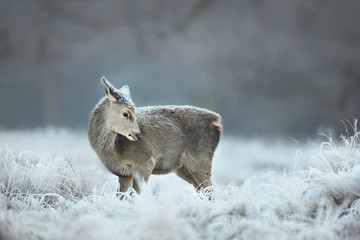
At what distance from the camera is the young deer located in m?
4.32

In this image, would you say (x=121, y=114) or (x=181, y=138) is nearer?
(x=121, y=114)

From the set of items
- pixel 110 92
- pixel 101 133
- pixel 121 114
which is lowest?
pixel 101 133

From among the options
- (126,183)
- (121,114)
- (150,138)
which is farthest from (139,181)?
(121,114)

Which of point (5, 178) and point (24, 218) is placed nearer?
point (24, 218)

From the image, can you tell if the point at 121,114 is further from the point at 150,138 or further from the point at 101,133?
the point at 150,138

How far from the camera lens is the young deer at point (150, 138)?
432 centimetres

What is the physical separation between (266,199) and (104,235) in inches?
58.7

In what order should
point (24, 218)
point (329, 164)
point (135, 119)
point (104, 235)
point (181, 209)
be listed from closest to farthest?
point (104, 235) → point (24, 218) → point (181, 209) → point (329, 164) → point (135, 119)

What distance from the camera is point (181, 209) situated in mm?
3389

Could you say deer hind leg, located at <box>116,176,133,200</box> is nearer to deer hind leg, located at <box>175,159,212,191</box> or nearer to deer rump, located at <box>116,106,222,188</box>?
deer rump, located at <box>116,106,222,188</box>

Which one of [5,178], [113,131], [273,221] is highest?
[113,131]

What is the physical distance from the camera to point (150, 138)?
461 centimetres

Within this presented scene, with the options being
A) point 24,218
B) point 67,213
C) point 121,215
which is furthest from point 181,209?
point 24,218

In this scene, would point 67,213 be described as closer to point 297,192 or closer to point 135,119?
point 135,119
